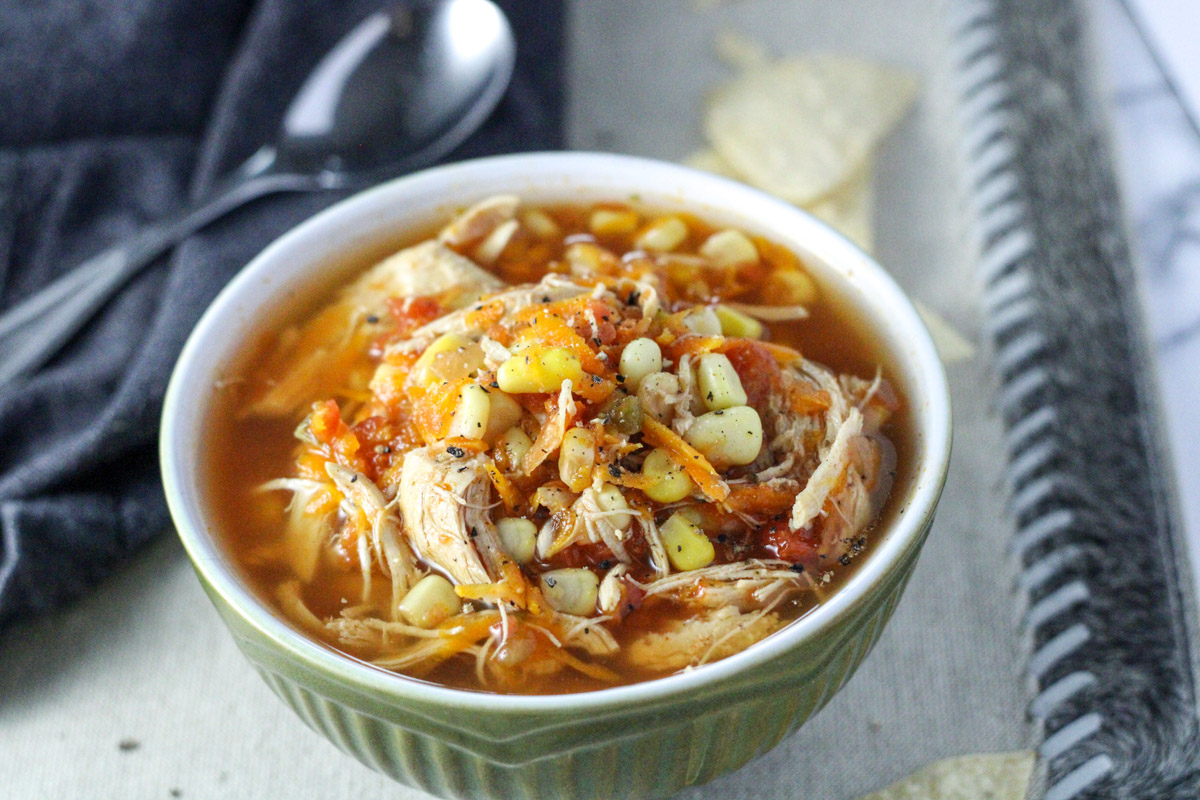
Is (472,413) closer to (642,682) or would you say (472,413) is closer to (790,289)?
(642,682)

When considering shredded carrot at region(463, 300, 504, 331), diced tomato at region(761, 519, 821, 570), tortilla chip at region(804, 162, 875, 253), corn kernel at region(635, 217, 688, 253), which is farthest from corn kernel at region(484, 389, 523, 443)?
tortilla chip at region(804, 162, 875, 253)

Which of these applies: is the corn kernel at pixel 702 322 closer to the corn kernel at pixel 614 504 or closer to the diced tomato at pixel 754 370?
the diced tomato at pixel 754 370

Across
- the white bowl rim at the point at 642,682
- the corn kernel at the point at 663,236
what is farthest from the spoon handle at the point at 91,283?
the corn kernel at the point at 663,236

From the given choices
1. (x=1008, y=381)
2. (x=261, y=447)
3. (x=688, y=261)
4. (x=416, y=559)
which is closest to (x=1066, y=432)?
(x=1008, y=381)

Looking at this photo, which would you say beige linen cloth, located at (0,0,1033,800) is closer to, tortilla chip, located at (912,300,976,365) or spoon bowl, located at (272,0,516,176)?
tortilla chip, located at (912,300,976,365)

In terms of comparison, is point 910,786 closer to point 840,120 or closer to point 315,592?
point 315,592

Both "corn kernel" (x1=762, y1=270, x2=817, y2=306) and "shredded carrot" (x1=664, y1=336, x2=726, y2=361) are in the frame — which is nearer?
"shredded carrot" (x1=664, y1=336, x2=726, y2=361)
